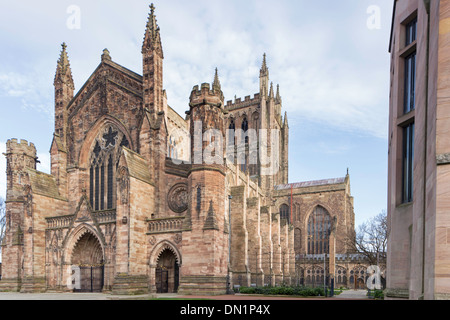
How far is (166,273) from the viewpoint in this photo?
26.2m

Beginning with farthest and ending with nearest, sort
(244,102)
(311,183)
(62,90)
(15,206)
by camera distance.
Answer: (244,102)
(311,183)
(62,90)
(15,206)

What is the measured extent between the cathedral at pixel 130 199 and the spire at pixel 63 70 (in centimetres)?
11

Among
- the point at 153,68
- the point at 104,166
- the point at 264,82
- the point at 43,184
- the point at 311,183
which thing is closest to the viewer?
the point at 153,68

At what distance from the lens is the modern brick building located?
8820 mm

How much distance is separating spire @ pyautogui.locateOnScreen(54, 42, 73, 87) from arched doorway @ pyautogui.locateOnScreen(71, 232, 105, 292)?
45.3 feet

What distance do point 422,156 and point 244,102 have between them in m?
53.9

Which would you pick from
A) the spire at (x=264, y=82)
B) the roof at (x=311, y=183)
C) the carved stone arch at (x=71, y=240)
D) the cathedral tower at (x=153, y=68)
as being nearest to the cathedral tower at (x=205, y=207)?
the cathedral tower at (x=153, y=68)

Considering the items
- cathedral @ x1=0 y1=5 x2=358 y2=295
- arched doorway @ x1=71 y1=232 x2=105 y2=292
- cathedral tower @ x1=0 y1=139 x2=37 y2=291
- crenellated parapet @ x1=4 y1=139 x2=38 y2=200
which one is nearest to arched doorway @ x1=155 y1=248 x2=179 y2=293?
cathedral @ x1=0 y1=5 x2=358 y2=295

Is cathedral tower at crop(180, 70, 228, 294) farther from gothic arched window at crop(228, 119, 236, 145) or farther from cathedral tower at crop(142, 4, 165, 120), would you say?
gothic arched window at crop(228, 119, 236, 145)

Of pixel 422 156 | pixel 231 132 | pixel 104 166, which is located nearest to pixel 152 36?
pixel 104 166

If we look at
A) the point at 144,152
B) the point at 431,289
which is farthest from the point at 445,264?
the point at 144,152

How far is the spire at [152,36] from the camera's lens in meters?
29.0

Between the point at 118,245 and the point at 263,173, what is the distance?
35090 millimetres

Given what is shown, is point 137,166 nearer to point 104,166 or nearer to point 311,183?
point 104,166
